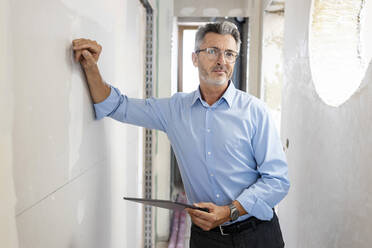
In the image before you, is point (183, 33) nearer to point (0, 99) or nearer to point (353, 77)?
point (353, 77)

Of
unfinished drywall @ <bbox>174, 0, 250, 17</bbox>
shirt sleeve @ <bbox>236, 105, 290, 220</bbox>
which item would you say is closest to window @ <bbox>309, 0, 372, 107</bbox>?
shirt sleeve @ <bbox>236, 105, 290, 220</bbox>

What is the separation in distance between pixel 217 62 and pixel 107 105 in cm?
51

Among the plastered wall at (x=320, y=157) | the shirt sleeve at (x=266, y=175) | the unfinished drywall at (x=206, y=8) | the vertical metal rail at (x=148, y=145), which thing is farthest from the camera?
the unfinished drywall at (x=206, y=8)

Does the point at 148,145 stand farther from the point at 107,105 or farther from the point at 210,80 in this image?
the point at 107,105

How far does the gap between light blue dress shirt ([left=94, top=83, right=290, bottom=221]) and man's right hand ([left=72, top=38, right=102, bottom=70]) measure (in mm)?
367

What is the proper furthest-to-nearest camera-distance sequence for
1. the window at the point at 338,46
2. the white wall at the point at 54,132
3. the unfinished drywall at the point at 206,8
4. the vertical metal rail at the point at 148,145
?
the unfinished drywall at the point at 206,8
the vertical metal rail at the point at 148,145
the window at the point at 338,46
the white wall at the point at 54,132

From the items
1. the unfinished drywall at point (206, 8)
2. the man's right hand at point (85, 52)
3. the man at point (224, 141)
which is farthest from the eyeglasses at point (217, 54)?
the unfinished drywall at point (206, 8)

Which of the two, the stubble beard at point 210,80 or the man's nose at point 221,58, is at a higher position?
the man's nose at point 221,58

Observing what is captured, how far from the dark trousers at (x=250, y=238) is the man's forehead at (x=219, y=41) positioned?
78 centimetres

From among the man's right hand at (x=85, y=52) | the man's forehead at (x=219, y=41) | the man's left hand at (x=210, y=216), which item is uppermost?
the man's forehead at (x=219, y=41)

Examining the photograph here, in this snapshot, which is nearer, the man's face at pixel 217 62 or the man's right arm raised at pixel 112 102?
the man's right arm raised at pixel 112 102

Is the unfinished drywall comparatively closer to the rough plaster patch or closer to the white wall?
the rough plaster patch

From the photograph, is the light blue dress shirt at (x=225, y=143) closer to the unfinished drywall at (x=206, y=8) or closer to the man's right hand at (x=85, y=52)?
the man's right hand at (x=85, y=52)

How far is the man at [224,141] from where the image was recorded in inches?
54.7
